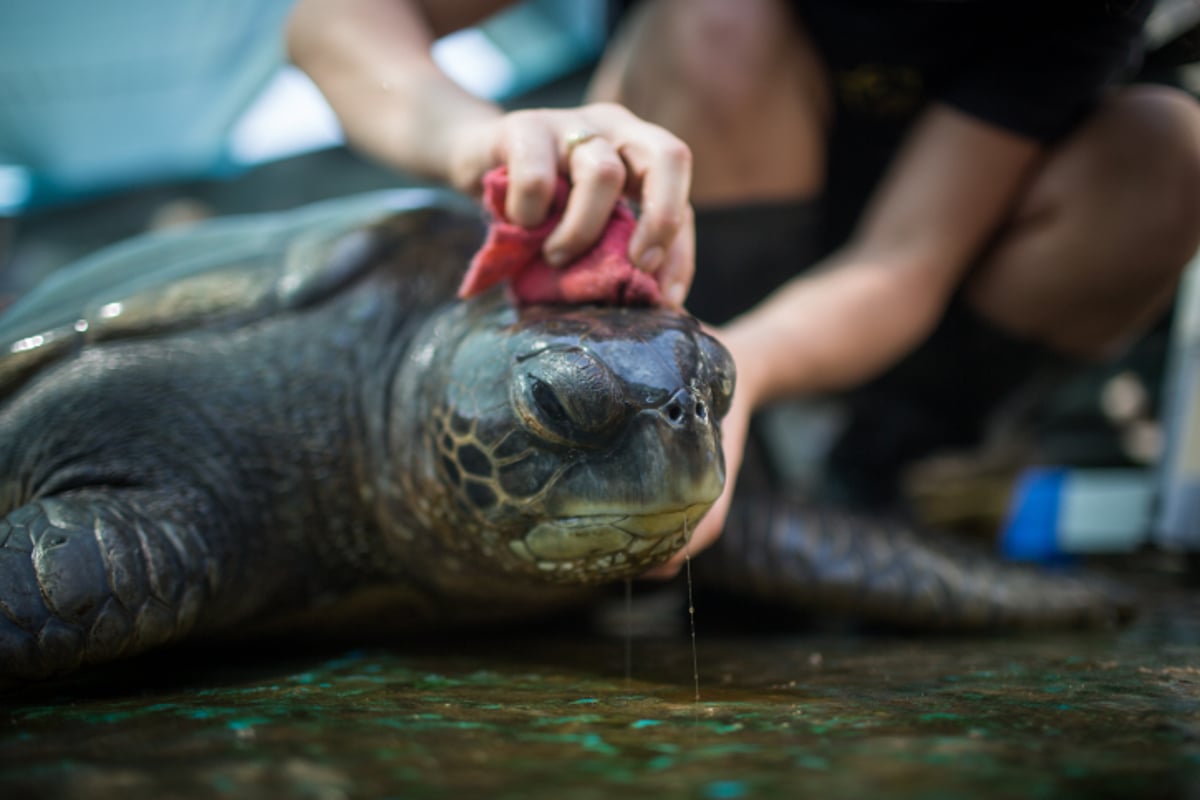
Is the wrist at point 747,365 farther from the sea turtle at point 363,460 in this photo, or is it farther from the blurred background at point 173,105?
the blurred background at point 173,105

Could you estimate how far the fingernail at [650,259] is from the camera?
95 centimetres

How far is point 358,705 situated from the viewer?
71cm

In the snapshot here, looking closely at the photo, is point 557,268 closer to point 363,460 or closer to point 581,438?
point 581,438

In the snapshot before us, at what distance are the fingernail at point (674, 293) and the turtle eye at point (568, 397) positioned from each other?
20cm

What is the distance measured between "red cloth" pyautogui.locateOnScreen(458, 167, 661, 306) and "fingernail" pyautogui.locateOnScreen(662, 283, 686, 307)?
0.03m

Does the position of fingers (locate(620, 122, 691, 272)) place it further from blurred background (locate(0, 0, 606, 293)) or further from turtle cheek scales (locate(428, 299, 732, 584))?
blurred background (locate(0, 0, 606, 293))

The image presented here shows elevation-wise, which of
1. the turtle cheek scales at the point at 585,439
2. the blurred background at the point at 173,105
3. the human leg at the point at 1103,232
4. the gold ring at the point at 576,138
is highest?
the blurred background at the point at 173,105

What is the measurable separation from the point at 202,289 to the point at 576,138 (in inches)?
29.7

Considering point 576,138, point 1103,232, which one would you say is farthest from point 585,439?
point 1103,232

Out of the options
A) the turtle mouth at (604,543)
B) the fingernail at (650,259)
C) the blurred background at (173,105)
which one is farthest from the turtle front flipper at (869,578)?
the blurred background at (173,105)

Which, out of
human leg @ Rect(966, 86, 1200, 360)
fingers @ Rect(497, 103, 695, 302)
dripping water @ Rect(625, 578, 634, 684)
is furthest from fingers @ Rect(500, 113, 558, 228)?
human leg @ Rect(966, 86, 1200, 360)

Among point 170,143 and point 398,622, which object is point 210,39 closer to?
point 398,622

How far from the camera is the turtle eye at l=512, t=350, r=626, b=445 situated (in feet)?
2.81

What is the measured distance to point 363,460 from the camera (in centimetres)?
125
